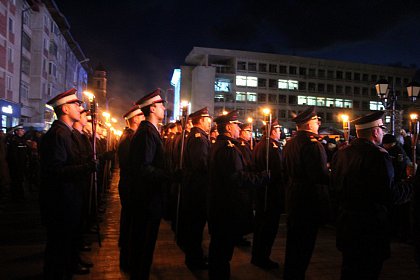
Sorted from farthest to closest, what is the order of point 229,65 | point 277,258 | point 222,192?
1. point 229,65
2. point 277,258
3. point 222,192

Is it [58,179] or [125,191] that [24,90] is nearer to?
[125,191]

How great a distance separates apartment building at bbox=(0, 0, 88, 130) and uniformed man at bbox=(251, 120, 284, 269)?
27.8m

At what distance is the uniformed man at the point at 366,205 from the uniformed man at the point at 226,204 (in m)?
1.20

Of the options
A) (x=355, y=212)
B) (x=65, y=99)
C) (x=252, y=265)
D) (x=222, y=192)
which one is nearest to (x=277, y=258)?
(x=252, y=265)

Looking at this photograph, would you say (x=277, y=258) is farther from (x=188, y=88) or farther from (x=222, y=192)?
(x=188, y=88)

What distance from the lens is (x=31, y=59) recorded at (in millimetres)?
44406

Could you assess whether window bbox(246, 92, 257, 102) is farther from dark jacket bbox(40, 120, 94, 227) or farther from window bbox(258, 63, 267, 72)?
dark jacket bbox(40, 120, 94, 227)

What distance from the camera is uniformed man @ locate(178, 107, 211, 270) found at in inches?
248

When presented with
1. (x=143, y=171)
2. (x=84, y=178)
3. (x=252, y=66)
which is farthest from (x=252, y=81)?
(x=143, y=171)

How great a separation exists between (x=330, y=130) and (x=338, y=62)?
2663 inches

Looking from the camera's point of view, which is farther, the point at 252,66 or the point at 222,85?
the point at 252,66

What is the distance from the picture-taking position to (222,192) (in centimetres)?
517

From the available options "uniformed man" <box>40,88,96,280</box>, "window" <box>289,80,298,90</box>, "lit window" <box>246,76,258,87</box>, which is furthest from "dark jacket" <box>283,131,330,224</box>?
"window" <box>289,80,298,90</box>

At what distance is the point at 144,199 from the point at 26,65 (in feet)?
143
